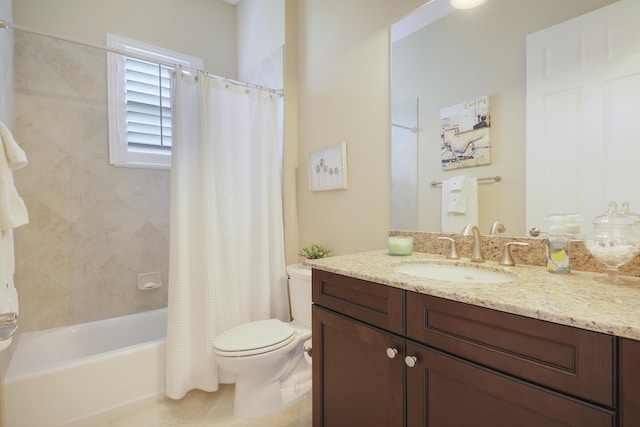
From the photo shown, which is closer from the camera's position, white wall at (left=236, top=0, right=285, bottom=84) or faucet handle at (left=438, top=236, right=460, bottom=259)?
faucet handle at (left=438, top=236, right=460, bottom=259)

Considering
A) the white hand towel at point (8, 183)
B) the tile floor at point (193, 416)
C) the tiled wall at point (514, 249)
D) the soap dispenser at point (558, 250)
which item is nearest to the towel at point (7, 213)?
the white hand towel at point (8, 183)

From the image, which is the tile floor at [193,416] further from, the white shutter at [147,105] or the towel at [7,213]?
the white shutter at [147,105]

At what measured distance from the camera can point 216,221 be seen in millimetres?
1868

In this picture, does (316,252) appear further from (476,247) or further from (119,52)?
(119,52)

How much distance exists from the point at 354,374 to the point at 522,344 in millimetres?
599

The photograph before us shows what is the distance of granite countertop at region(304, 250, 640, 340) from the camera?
61 cm

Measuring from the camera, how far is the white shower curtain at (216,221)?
69.6 inches

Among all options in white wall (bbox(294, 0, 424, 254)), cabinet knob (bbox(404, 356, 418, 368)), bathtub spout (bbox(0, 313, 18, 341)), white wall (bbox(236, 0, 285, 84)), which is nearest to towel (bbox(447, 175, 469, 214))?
white wall (bbox(294, 0, 424, 254))

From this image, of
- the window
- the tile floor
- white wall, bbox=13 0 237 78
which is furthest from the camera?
the window

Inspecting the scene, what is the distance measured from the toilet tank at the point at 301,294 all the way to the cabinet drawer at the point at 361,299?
604 millimetres

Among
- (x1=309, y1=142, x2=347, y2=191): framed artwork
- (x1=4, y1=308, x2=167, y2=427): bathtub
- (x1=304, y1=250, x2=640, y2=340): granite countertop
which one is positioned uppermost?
(x1=309, y1=142, x2=347, y2=191): framed artwork

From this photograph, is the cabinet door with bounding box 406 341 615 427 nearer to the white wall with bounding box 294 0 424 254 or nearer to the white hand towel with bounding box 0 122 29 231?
the white wall with bounding box 294 0 424 254

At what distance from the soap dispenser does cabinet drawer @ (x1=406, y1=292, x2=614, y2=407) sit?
47 cm

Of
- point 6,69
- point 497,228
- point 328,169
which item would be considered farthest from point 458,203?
point 6,69
